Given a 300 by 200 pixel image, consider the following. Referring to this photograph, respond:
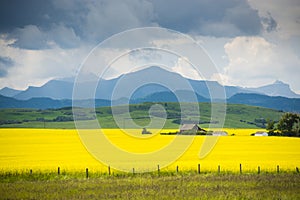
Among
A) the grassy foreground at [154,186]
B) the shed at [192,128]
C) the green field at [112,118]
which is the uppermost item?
the green field at [112,118]

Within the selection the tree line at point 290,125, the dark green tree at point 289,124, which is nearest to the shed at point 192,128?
the tree line at point 290,125

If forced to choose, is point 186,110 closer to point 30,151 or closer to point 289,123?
point 289,123

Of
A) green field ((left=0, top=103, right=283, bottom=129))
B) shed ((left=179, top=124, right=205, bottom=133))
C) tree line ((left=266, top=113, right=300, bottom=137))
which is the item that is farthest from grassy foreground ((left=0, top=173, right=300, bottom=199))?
green field ((left=0, top=103, right=283, bottom=129))

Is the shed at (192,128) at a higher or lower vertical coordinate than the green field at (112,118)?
lower

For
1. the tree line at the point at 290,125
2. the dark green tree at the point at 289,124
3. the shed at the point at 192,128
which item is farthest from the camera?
the shed at the point at 192,128

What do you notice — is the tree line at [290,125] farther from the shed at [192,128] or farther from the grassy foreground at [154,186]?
the grassy foreground at [154,186]

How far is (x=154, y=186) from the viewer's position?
24.0m

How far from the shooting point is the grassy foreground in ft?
69.3

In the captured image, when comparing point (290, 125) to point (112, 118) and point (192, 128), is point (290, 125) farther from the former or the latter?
point (112, 118)

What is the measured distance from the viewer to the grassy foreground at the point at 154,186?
69.3 ft

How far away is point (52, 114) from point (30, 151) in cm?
13375

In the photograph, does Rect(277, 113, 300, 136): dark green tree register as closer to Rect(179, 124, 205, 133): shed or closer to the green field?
Rect(179, 124, 205, 133): shed

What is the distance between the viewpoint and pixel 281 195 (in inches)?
813

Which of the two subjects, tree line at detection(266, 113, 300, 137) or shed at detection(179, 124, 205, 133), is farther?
→ shed at detection(179, 124, 205, 133)
